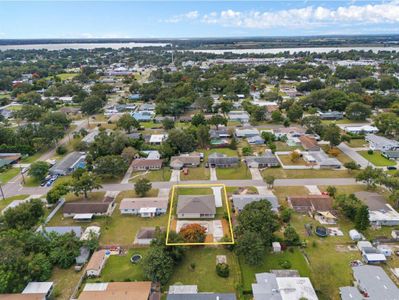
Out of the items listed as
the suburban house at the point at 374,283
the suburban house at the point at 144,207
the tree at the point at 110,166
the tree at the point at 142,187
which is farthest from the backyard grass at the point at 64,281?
the suburban house at the point at 374,283

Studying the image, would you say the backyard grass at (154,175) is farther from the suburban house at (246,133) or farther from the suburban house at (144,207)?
the suburban house at (246,133)

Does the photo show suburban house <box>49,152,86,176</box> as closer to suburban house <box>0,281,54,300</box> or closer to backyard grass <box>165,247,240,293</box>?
suburban house <box>0,281,54,300</box>

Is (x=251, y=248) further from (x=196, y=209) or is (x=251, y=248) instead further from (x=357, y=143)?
(x=357, y=143)

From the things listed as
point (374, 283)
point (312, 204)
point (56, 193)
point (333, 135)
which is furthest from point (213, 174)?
point (374, 283)

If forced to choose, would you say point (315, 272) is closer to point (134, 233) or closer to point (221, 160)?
point (134, 233)

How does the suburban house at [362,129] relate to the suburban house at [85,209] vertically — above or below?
below
